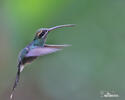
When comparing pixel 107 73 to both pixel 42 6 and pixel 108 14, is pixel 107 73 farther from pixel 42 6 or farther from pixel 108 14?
pixel 42 6

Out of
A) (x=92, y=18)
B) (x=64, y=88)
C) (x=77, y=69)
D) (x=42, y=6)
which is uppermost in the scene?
(x=42, y=6)

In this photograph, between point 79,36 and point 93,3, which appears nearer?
point 93,3

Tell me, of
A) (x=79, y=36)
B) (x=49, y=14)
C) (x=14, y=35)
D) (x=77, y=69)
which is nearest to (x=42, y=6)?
(x=49, y=14)

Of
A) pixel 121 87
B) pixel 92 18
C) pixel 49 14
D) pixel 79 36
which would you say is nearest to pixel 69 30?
pixel 79 36

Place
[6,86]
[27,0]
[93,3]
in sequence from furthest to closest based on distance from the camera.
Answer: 1. [6,86]
2. [93,3]
3. [27,0]

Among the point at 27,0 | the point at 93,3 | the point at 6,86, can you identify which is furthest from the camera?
the point at 6,86

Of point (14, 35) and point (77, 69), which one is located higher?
point (14, 35)
